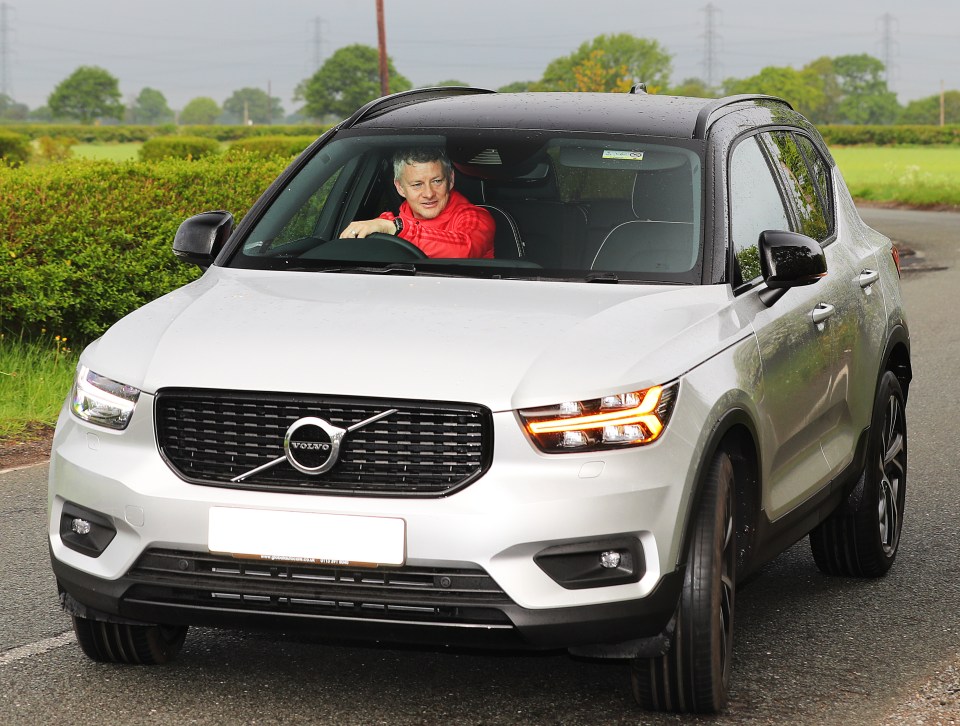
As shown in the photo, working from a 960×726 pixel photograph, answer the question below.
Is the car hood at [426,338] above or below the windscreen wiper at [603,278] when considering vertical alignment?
below

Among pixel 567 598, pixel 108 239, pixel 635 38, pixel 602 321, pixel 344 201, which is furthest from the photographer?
pixel 635 38

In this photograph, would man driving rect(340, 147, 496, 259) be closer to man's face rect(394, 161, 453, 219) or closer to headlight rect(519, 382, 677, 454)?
man's face rect(394, 161, 453, 219)

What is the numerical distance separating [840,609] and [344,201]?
7.83 feet

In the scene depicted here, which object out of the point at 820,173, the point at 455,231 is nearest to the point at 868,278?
the point at 820,173

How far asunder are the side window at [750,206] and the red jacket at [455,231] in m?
0.84

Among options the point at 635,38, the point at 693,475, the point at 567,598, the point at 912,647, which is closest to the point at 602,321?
the point at 693,475

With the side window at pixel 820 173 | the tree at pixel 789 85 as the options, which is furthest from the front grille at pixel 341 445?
the tree at pixel 789 85

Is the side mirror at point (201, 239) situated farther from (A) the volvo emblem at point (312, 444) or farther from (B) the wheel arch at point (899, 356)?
(B) the wheel arch at point (899, 356)

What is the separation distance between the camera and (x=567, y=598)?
3924 millimetres

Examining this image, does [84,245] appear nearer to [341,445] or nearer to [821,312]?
[821,312]

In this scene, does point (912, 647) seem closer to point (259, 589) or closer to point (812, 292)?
point (812, 292)

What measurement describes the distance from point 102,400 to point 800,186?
3005 mm

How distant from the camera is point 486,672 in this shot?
4.88m

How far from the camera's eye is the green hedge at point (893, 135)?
102125 mm
